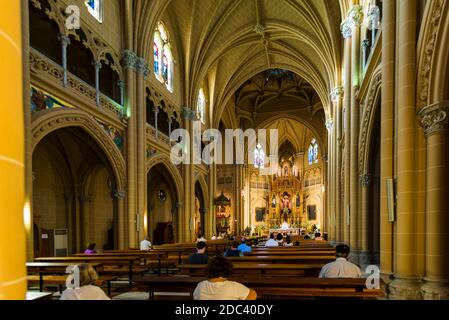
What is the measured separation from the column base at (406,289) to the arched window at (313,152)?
34647 mm

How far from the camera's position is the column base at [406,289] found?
627 cm

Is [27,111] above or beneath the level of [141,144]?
above

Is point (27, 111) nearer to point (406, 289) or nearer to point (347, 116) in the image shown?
point (406, 289)

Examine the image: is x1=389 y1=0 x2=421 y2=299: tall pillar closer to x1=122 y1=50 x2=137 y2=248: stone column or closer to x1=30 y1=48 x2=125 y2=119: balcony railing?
x1=30 y1=48 x2=125 y2=119: balcony railing

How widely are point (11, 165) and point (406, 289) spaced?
679 centimetres

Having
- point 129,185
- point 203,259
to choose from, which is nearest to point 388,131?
point 203,259

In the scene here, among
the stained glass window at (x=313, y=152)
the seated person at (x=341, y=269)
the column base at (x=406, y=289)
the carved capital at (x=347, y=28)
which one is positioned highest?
the carved capital at (x=347, y=28)

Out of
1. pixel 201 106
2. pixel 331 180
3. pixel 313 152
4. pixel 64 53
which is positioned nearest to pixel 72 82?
pixel 64 53

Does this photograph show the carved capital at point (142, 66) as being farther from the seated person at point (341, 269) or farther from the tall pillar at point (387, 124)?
the seated person at point (341, 269)

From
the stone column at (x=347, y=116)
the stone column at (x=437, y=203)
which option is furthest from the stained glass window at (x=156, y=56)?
the stone column at (x=437, y=203)

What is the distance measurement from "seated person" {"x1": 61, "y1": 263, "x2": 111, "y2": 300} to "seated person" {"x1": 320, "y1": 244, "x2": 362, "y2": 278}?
3406 millimetres

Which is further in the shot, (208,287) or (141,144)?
(141,144)

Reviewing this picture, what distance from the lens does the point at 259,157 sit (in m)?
42.5
